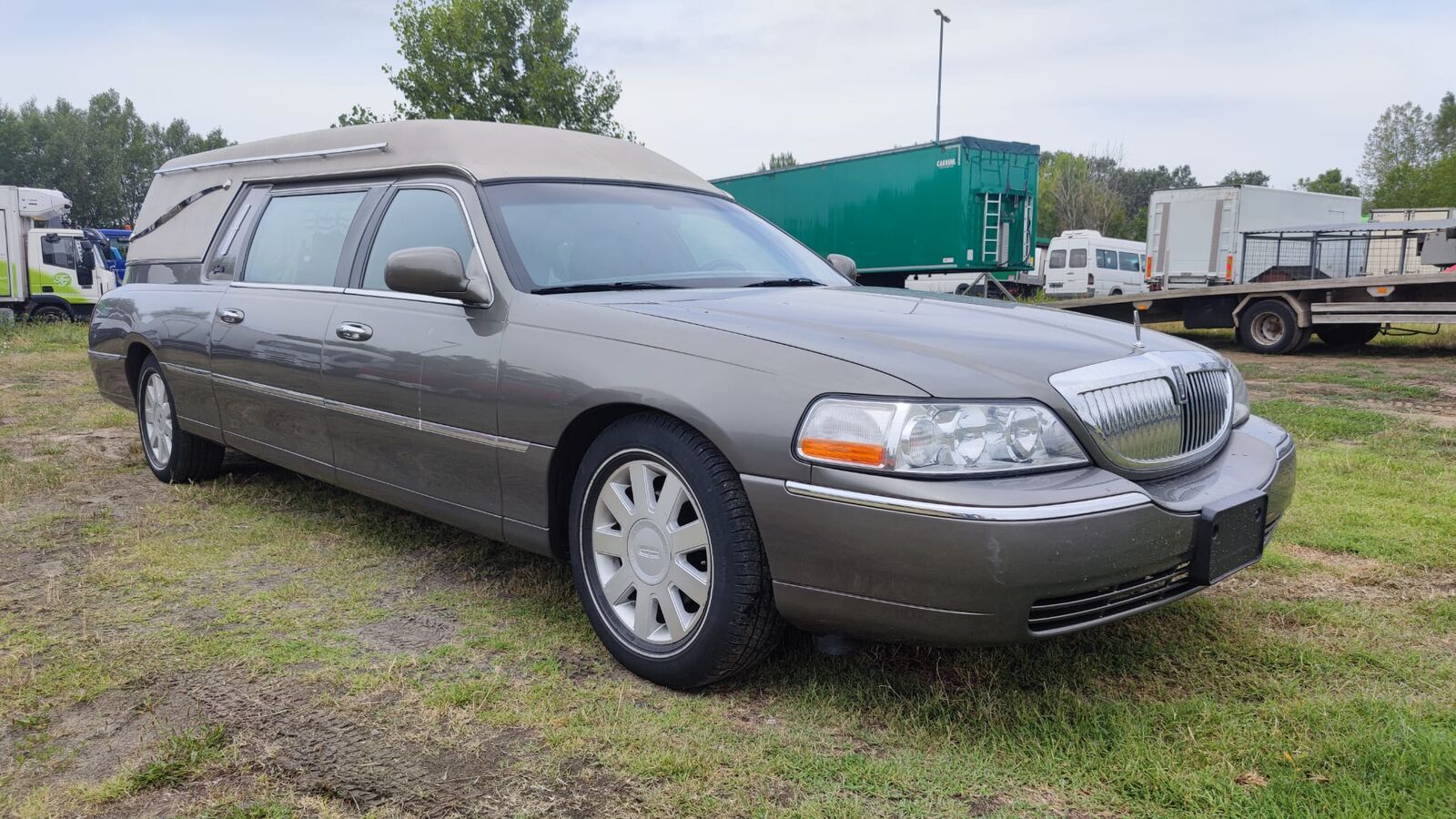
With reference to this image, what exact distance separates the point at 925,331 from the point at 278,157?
137 inches

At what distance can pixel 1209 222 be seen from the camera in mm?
21766

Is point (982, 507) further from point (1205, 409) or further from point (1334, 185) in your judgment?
point (1334, 185)

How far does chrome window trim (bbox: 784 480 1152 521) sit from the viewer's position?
220cm

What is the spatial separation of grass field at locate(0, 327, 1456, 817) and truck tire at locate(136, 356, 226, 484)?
92 centimetres

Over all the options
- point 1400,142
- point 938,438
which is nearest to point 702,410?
point 938,438

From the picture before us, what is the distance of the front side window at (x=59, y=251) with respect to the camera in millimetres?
20094

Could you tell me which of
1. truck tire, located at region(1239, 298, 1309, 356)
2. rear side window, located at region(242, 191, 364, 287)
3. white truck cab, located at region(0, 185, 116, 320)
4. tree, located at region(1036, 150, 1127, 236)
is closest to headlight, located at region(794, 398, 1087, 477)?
rear side window, located at region(242, 191, 364, 287)

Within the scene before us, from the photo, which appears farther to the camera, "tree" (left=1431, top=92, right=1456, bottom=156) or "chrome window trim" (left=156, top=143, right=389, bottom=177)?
"tree" (left=1431, top=92, right=1456, bottom=156)

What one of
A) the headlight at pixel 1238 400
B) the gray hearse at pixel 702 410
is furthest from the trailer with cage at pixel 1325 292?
the gray hearse at pixel 702 410

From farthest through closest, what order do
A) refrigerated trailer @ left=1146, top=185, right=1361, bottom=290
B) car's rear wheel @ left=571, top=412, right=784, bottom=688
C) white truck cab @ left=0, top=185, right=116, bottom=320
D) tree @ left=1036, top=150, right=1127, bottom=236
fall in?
tree @ left=1036, top=150, right=1127, bottom=236
refrigerated trailer @ left=1146, top=185, right=1361, bottom=290
white truck cab @ left=0, top=185, right=116, bottom=320
car's rear wheel @ left=571, top=412, right=784, bottom=688

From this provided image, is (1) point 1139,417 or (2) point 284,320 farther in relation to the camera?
(2) point 284,320

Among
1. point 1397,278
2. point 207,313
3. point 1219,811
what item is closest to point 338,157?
point 207,313

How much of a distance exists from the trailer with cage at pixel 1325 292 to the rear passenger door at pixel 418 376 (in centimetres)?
837

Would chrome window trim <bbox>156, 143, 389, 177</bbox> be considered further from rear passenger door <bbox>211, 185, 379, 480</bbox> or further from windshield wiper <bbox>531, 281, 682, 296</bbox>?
windshield wiper <bbox>531, 281, 682, 296</bbox>
